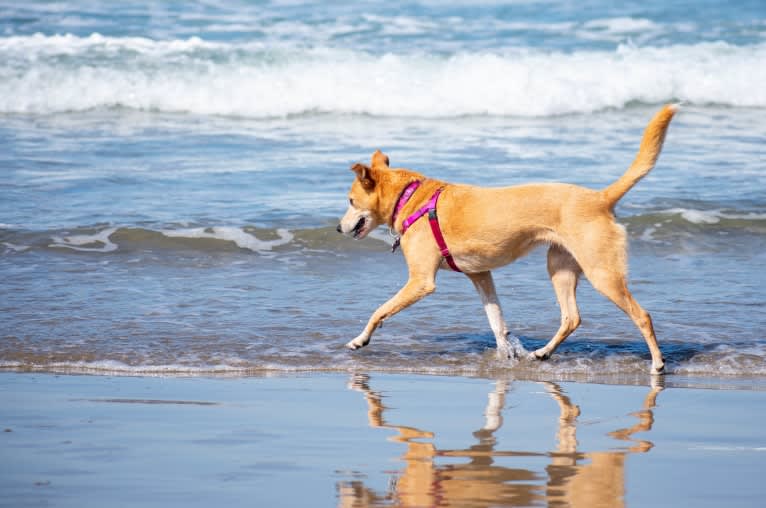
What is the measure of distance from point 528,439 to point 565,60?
54.5ft

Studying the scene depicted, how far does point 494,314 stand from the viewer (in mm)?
6988

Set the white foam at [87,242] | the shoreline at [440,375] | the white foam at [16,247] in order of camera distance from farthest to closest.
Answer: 1. the white foam at [87,242]
2. the white foam at [16,247]
3. the shoreline at [440,375]

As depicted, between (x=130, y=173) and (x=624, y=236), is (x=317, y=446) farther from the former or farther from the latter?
(x=130, y=173)

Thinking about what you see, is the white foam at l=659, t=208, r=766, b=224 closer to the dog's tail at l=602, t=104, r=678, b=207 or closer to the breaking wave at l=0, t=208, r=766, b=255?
the breaking wave at l=0, t=208, r=766, b=255

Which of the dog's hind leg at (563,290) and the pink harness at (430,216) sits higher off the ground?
the pink harness at (430,216)

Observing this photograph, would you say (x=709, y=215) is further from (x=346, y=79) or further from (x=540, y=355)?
(x=346, y=79)

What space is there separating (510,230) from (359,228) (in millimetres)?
1212

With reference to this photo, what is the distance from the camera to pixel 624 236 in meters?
6.48

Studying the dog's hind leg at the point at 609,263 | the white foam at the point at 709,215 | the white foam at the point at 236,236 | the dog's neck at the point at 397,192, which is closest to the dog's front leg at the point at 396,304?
the dog's neck at the point at 397,192

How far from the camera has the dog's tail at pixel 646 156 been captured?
641 centimetres

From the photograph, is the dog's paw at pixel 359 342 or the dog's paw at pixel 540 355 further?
the dog's paw at pixel 540 355

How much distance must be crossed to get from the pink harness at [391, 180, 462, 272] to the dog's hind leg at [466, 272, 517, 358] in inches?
8.3

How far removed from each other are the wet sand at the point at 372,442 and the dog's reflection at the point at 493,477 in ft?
0.03

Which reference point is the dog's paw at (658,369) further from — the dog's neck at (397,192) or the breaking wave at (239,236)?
the breaking wave at (239,236)
